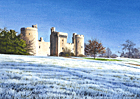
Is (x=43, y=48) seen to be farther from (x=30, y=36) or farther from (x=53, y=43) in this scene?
(x=30, y=36)

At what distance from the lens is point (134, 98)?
4125mm

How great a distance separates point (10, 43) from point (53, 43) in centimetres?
2520

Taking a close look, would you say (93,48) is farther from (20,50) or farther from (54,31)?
(54,31)

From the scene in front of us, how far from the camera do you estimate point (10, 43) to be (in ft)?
103

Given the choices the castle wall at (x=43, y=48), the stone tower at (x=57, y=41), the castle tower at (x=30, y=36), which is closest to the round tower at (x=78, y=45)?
the stone tower at (x=57, y=41)

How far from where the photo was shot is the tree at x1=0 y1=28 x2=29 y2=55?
30703mm

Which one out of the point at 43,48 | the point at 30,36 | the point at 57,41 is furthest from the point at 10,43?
the point at 43,48

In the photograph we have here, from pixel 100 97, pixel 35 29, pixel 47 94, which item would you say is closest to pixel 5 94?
pixel 47 94

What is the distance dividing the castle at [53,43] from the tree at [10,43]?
13.0 metres

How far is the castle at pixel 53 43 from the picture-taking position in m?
47.3

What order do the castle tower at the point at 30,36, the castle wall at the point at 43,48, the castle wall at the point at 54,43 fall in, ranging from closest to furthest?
the castle tower at the point at 30,36
the castle wall at the point at 54,43
the castle wall at the point at 43,48

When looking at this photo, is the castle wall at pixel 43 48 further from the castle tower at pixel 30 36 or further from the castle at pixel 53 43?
the castle tower at pixel 30 36

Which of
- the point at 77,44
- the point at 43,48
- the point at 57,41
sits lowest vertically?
the point at 43,48

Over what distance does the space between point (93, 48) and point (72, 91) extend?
1177 inches
